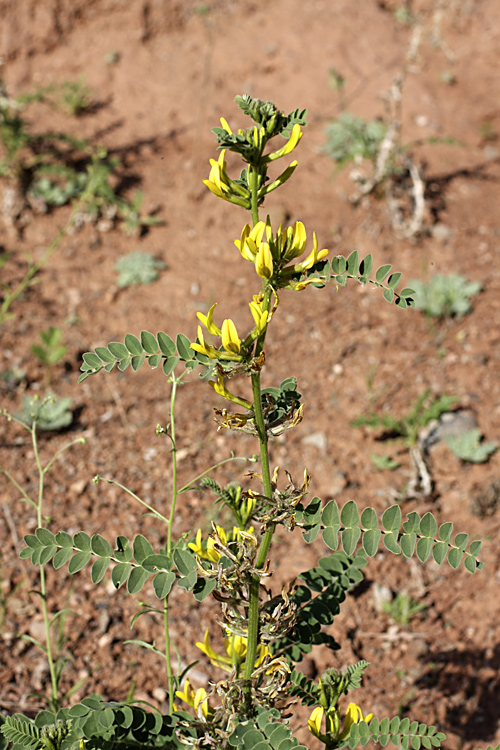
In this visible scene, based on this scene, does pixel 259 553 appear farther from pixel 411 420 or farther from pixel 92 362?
pixel 411 420

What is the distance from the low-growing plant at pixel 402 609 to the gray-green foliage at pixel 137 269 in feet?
7.80

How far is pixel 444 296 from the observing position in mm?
3809

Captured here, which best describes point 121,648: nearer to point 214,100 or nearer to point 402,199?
point 402,199

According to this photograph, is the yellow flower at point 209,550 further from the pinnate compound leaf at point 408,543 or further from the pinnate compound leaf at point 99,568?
the pinnate compound leaf at point 408,543

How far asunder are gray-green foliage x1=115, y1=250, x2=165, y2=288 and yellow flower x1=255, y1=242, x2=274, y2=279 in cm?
294

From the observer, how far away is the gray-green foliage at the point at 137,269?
4105mm

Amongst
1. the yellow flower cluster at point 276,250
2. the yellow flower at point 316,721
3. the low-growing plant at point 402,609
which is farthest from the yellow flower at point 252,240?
the low-growing plant at point 402,609

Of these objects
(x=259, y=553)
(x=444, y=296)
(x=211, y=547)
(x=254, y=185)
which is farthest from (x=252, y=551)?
(x=444, y=296)

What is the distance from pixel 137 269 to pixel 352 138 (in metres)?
1.91

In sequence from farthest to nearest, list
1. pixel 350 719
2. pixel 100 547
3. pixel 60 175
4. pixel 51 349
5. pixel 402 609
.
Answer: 1. pixel 60 175
2. pixel 51 349
3. pixel 402 609
4. pixel 350 719
5. pixel 100 547

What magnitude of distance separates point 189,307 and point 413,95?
2992mm

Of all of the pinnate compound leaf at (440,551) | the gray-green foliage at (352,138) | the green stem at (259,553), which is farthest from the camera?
the gray-green foliage at (352,138)

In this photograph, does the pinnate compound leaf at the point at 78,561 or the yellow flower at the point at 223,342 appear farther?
the pinnate compound leaf at the point at 78,561

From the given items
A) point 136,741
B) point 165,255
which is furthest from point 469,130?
point 136,741
